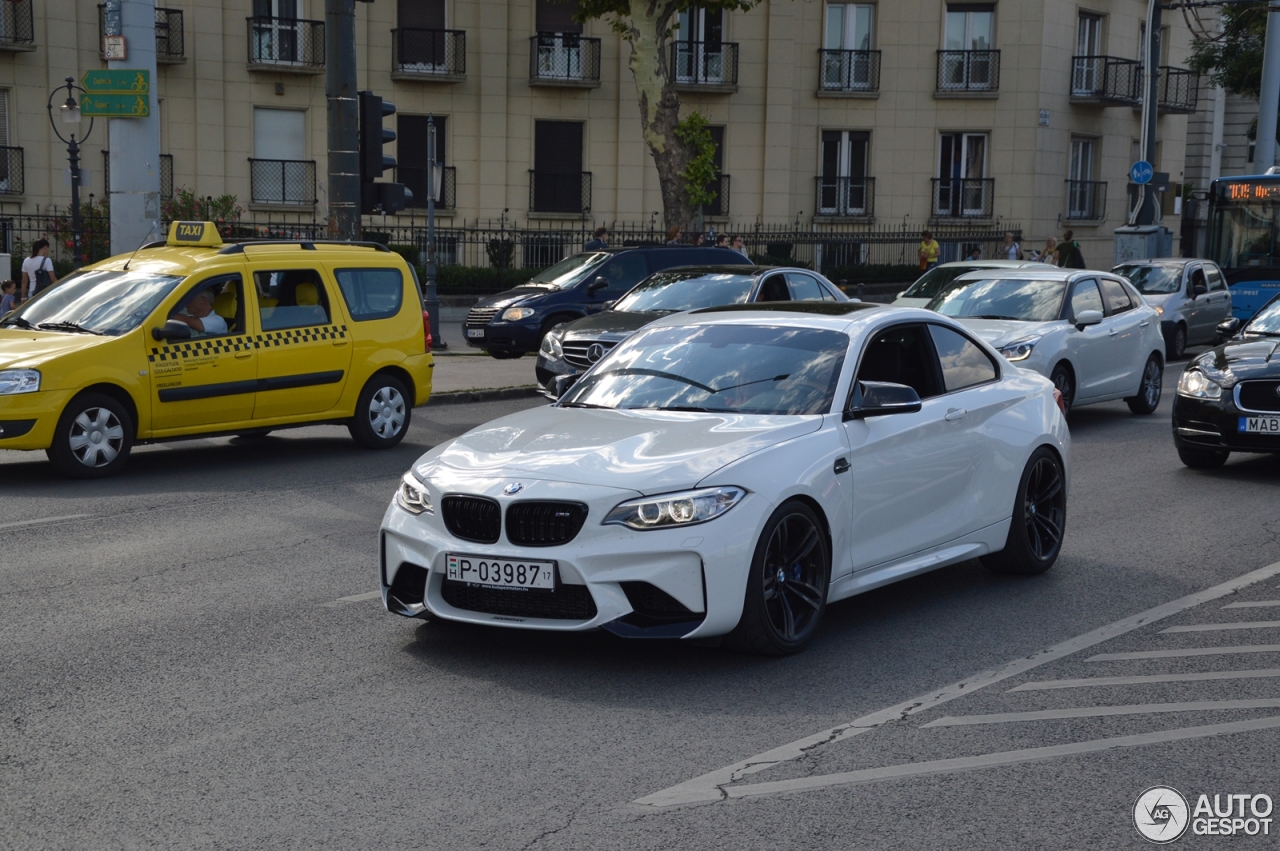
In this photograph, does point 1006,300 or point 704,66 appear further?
point 704,66

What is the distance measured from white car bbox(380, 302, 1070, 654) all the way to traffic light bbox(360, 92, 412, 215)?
8.44 m

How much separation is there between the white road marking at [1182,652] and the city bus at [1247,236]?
75.1 feet

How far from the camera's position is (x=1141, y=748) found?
529 cm

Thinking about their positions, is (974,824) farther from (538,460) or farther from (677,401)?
(677,401)

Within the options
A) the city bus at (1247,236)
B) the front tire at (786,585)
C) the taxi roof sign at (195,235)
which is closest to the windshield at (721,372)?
the front tire at (786,585)

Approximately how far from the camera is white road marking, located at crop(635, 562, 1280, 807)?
15.9ft

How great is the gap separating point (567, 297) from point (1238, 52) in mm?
28122

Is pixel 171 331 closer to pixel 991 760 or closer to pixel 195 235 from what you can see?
pixel 195 235

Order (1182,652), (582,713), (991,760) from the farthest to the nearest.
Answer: (1182,652) → (582,713) → (991,760)

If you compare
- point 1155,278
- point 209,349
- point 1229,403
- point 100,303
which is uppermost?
point 100,303

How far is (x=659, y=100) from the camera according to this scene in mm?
29531

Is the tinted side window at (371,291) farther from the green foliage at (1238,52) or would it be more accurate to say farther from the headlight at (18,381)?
the green foliage at (1238,52)

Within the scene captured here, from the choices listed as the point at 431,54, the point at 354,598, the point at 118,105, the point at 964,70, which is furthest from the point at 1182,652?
the point at 964,70

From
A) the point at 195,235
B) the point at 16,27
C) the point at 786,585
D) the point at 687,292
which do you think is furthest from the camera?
the point at 16,27
